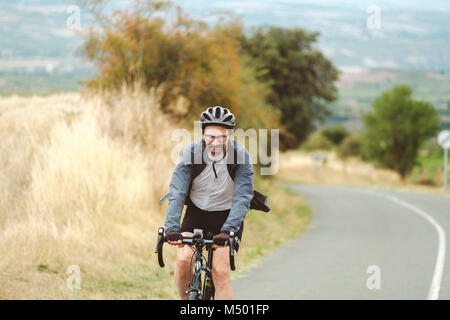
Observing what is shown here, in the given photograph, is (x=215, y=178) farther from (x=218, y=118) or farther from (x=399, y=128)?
(x=399, y=128)

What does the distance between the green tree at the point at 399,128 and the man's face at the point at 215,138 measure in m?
58.6

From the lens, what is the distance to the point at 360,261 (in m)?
13.3

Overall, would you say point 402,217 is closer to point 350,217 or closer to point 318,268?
point 350,217

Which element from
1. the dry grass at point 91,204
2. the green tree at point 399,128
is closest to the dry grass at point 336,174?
the green tree at point 399,128

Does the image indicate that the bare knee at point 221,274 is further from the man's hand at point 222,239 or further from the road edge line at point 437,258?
the road edge line at point 437,258

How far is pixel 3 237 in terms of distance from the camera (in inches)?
363

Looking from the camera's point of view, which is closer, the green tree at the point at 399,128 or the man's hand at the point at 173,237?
the man's hand at the point at 173,237

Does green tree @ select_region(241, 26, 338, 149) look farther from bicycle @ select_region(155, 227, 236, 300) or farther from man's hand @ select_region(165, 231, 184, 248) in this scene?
man's hand @ select_region(165, 231, 184, 248)

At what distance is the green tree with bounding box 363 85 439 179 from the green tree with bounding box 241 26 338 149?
23418 millimetres

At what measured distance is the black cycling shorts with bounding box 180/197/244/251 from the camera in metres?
4.70

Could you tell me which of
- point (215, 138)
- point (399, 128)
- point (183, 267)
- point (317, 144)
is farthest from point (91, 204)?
point (317, 144)

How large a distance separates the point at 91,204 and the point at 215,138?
702 cm

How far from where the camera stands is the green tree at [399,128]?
2422 inches
